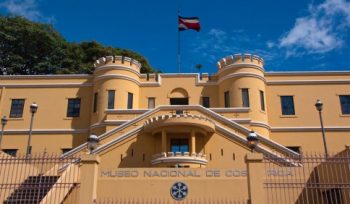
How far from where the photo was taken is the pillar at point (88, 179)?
46.0ft

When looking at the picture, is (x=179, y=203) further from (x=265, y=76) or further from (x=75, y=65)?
(x=75, y=65)

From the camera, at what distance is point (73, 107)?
108ft

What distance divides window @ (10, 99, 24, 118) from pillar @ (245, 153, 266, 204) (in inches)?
958

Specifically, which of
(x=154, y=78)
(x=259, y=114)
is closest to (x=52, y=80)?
(x=154, y=78)

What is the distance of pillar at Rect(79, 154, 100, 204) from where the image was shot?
14.0m

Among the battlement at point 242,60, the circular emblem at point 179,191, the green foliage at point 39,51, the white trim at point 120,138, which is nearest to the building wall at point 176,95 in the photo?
the battlement at point 242,60

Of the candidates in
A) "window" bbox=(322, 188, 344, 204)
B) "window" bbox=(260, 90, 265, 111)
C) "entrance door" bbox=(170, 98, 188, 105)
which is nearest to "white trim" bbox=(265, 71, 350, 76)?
"window" bbox=(260, 90, 265, 111)

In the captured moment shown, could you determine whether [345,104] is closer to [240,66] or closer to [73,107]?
[240,66]

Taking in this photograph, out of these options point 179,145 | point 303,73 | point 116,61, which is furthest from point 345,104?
point 116,61

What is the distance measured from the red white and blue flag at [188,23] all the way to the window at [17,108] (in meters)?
15.3

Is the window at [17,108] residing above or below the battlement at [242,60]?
below

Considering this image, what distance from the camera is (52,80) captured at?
3381 cm

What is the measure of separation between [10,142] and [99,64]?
9512 mm

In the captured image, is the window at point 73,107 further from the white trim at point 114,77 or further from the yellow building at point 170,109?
the white trim at point 114,77
